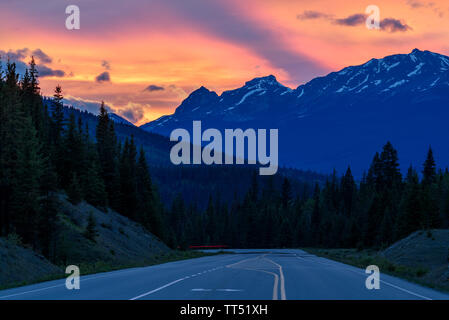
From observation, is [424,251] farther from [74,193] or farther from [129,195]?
[129,195]

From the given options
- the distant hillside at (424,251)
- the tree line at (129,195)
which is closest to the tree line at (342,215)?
the tree line at (129,195)

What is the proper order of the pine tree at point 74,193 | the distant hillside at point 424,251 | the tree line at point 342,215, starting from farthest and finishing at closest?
the tree line at point 342,215
the pine tree at point 74,193
the distant hillside at point 424,251

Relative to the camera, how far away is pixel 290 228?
147750 mm

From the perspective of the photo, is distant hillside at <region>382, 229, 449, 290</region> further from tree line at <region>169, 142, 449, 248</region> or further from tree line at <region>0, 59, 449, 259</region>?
tree line at <region>169, 142, 449, 248</region>

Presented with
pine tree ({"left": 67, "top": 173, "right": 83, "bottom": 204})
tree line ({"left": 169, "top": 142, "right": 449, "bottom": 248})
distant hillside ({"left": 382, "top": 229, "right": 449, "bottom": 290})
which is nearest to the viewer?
distant hillside ({"left": 382, "top": 229, "right": 449, "bottom": 290})

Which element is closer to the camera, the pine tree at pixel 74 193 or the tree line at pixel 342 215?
the pine tree at pixel 74 193

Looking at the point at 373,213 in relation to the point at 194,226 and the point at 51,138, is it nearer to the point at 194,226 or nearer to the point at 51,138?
the point at 51,138

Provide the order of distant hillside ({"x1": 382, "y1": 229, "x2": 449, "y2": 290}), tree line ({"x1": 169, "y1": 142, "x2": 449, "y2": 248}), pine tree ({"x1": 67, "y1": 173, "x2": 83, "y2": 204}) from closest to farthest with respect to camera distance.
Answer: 1. distant hillside ({"x1": 382, "y1": 229, "x2": 449, "y2": 290})
2. pine tree ({"x1": 67, "y1": 173, "x2": 83, "y2": 204})
3. tree line ({"x1": 169, "y1": 142, "x2": 449, "y2": 248})

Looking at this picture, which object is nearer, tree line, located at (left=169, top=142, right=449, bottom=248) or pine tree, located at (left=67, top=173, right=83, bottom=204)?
pine tree, located at (left=67, top=173, right=83, bottom=204)

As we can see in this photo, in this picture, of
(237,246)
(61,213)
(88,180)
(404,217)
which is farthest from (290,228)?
(61,213)

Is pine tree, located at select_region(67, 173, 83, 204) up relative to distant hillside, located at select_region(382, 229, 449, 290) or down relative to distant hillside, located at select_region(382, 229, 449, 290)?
up

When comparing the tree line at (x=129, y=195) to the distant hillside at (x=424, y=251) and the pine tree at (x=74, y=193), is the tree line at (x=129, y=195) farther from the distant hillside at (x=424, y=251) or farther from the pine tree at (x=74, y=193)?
the distant hillside at (x=424, y=251)

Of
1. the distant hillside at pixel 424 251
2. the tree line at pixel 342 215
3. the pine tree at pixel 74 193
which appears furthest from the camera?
the tree line at pixel 342 215

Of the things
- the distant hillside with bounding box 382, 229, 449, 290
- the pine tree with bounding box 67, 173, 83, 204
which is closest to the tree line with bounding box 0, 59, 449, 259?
the pine tree with bounding box 67, 173, 83, 204
